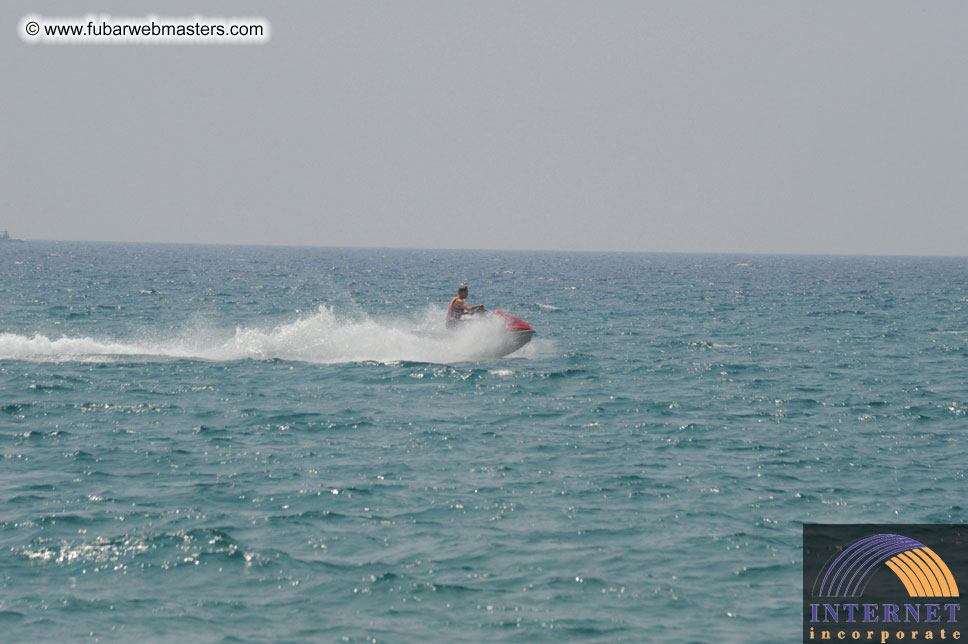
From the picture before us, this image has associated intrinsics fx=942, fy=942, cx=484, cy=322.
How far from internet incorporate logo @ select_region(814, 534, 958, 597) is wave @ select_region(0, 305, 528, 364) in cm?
1596

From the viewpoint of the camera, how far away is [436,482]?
14688 millimetres

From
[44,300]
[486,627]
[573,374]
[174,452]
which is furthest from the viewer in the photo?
[44,300]

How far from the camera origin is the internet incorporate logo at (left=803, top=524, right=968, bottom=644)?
399 inches

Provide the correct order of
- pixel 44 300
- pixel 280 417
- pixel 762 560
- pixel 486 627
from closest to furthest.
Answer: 1. pixel 486 627
2. pixel 762 560
3. pixel 280 417
4. pixel 44 300

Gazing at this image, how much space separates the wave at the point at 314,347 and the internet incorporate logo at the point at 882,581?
1571 centimetres

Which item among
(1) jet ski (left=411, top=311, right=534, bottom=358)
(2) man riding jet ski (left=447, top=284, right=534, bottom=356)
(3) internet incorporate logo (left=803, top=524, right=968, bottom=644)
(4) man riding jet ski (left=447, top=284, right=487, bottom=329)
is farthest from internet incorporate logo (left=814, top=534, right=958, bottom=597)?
(1) jet ski (left=411, top=311, right=534, bottom=358)

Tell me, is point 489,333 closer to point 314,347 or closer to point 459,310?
point 459,310

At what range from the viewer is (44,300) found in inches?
2040

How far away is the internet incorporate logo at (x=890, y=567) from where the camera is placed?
11.0 m

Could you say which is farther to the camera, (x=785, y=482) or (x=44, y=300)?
(x=44, y=300)

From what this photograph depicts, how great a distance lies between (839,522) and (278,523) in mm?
7678

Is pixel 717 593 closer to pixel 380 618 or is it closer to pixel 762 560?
pixel 762 560

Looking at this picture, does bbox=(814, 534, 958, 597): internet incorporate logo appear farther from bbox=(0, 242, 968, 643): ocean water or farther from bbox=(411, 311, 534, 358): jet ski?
bbox=(411, 311, 534, 358): jet ski

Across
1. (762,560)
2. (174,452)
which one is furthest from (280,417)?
(762,560)
